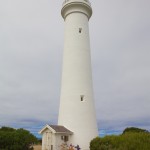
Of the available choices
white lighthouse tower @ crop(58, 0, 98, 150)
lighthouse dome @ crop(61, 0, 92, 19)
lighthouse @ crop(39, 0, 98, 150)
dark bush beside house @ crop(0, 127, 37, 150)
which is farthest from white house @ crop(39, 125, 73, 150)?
lighthouse dome @ crop(61, 0, 92, 19)

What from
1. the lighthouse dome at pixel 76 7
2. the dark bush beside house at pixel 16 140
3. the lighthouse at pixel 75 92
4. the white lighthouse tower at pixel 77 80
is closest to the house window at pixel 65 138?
the lighthouse at pixel 75 92

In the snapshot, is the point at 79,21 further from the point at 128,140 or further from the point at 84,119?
the point at 128,140

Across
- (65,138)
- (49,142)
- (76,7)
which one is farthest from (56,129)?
(76,7)

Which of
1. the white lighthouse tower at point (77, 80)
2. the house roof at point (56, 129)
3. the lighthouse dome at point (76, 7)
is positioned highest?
the lighthouse dome at point (76, 7)

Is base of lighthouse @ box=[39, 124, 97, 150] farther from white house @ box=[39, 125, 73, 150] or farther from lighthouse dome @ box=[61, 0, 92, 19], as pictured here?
lighthouse dome @ box=[61, 0, 92, 19]

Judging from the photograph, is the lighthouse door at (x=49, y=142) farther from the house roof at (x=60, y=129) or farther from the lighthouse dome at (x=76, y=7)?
the lighthouse dome at (x=76, y=7)

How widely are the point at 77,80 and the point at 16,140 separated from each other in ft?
22.3

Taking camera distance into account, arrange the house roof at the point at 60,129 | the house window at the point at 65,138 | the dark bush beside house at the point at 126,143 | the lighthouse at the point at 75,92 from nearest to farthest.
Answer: the dark bush beside house at the point at 126,143 → the house roof at the point at 60,129 → the house window at the point at 65,138 → the lighthouse at the point at 75,92

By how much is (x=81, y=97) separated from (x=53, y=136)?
3995mm

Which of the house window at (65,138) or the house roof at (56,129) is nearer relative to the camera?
the house roof at (56,129)

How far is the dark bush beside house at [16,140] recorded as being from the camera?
14828mm

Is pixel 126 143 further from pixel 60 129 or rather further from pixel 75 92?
pixel 75 92

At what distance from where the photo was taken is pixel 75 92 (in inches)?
682

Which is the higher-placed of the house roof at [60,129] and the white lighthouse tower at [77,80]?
the white lighthouse tower at [77,80]
